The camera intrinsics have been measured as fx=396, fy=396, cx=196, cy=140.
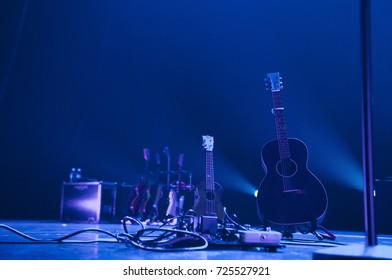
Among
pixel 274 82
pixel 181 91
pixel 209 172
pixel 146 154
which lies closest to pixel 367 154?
pixel 274 82

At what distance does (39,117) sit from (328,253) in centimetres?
581

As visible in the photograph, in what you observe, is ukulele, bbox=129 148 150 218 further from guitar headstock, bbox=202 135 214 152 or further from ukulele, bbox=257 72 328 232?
ukulele, bbox=257 72 328 232

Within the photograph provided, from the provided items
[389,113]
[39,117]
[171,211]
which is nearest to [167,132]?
[171,211]

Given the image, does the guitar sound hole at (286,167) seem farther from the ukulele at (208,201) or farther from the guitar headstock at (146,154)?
the guitar headstock at (146,154)

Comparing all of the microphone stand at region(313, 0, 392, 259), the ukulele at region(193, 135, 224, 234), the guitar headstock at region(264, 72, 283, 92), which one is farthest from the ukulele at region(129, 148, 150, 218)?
the microphone stand at region(313, 0, 392, 259)

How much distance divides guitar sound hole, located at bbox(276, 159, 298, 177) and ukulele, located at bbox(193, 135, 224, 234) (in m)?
0.59

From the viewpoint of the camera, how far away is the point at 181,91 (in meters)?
6.02

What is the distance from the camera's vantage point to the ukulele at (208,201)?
1.92 m

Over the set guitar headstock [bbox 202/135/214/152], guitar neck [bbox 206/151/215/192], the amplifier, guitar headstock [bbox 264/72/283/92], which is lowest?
the amplifier

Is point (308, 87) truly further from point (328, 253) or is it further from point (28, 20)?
point (328, 253)

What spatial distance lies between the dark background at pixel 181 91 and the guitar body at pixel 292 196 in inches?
83.0

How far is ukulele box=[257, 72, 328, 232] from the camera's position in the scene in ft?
8.70
